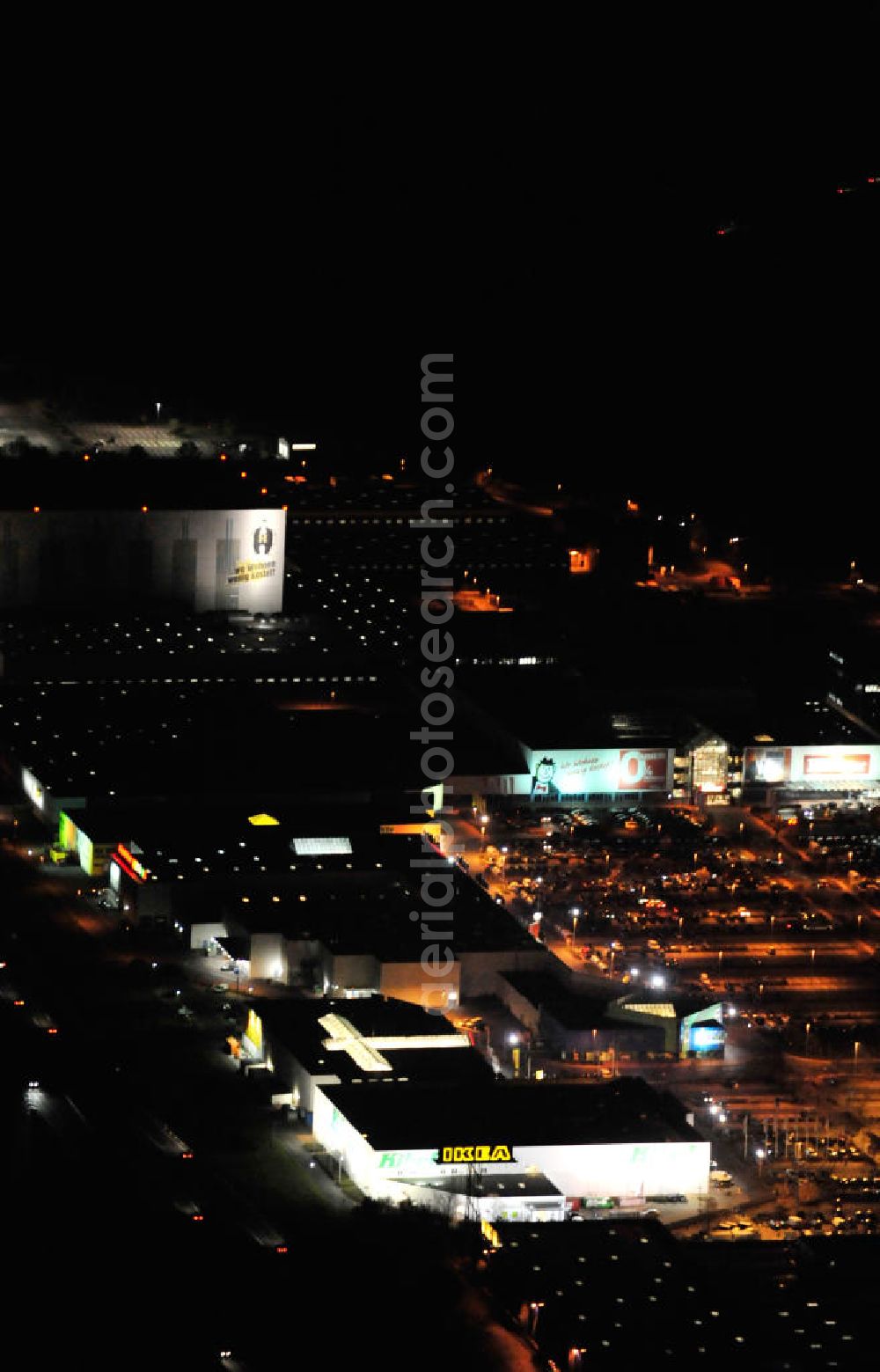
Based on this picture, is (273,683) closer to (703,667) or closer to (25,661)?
(25,661)

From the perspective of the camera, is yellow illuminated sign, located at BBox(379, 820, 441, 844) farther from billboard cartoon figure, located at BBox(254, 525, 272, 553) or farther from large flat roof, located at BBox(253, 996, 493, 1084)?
billboard cartoon figure, located at BBox(254, 525, 272, 553)

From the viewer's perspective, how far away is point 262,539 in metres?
25.6

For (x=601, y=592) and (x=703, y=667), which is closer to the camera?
(x=703, y=667)

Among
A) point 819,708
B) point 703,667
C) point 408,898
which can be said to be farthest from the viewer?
point 703,667

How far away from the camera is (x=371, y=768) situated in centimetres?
2091

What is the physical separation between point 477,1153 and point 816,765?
818 cm

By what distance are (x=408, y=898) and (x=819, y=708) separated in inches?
233

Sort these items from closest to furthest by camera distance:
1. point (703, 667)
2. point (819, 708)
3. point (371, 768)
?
1. point (371, 768)
2. point (819, 708)
3. point (703, 667)

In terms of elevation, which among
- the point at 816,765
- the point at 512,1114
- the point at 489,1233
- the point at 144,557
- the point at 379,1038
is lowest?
the point at 489,1233

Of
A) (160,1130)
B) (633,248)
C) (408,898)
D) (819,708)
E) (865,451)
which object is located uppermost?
(633,248)

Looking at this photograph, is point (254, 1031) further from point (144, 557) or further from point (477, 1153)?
point (144, 557)

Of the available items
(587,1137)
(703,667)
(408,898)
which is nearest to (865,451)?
(703,667)

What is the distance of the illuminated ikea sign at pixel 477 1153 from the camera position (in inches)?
561

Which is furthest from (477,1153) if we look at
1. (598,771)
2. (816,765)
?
(816,765)
